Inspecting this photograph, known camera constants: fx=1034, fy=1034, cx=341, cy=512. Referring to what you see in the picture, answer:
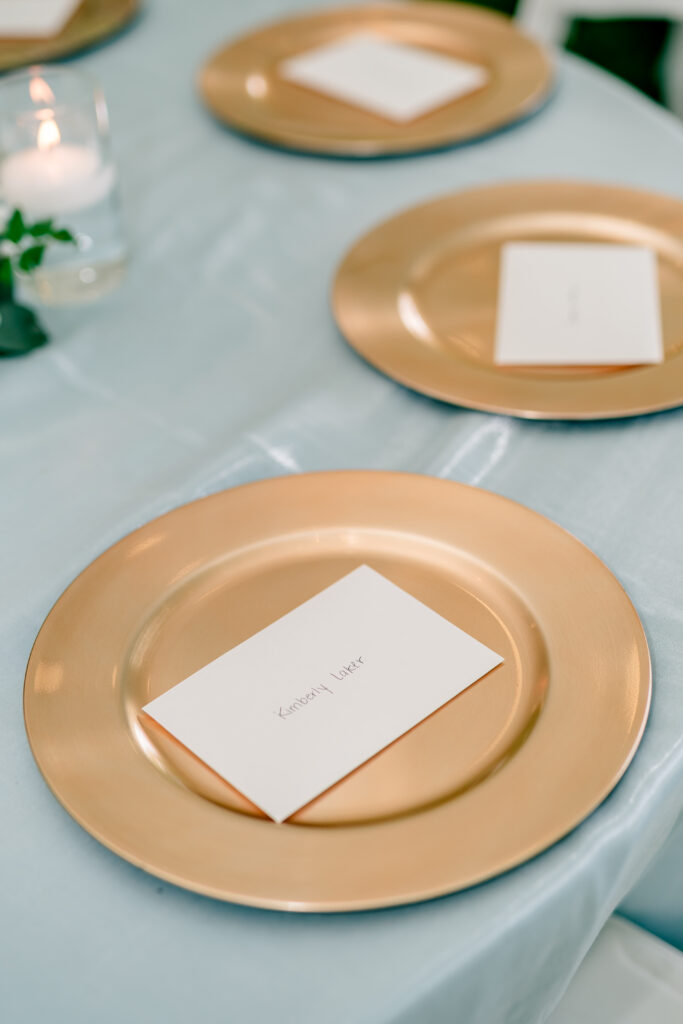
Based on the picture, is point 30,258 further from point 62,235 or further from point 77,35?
point 77,35

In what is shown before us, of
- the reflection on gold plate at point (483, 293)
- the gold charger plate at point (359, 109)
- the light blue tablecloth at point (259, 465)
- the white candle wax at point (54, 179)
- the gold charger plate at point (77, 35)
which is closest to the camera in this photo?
the light blue tablecloth at point (259, 465)

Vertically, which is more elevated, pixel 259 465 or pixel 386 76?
pixel 386 76

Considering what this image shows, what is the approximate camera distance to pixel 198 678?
1.75ft

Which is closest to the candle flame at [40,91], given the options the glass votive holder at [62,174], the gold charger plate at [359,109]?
the glass votive holder at [62,174]

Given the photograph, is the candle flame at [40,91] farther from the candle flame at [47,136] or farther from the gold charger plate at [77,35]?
the gold charger plate at [77,35]

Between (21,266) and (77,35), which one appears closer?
(21,266)

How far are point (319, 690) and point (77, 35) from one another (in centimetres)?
96

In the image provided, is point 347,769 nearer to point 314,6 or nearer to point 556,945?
point 556,945

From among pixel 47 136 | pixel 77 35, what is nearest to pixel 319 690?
pixel 47 136

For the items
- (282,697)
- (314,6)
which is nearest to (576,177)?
(314,6)

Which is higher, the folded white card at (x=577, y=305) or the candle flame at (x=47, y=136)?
the candle flame at (x=47, y=136)

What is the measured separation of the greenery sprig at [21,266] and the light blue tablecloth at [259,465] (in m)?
0.02

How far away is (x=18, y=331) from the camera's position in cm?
80

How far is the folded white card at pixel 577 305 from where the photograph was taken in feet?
2.39
